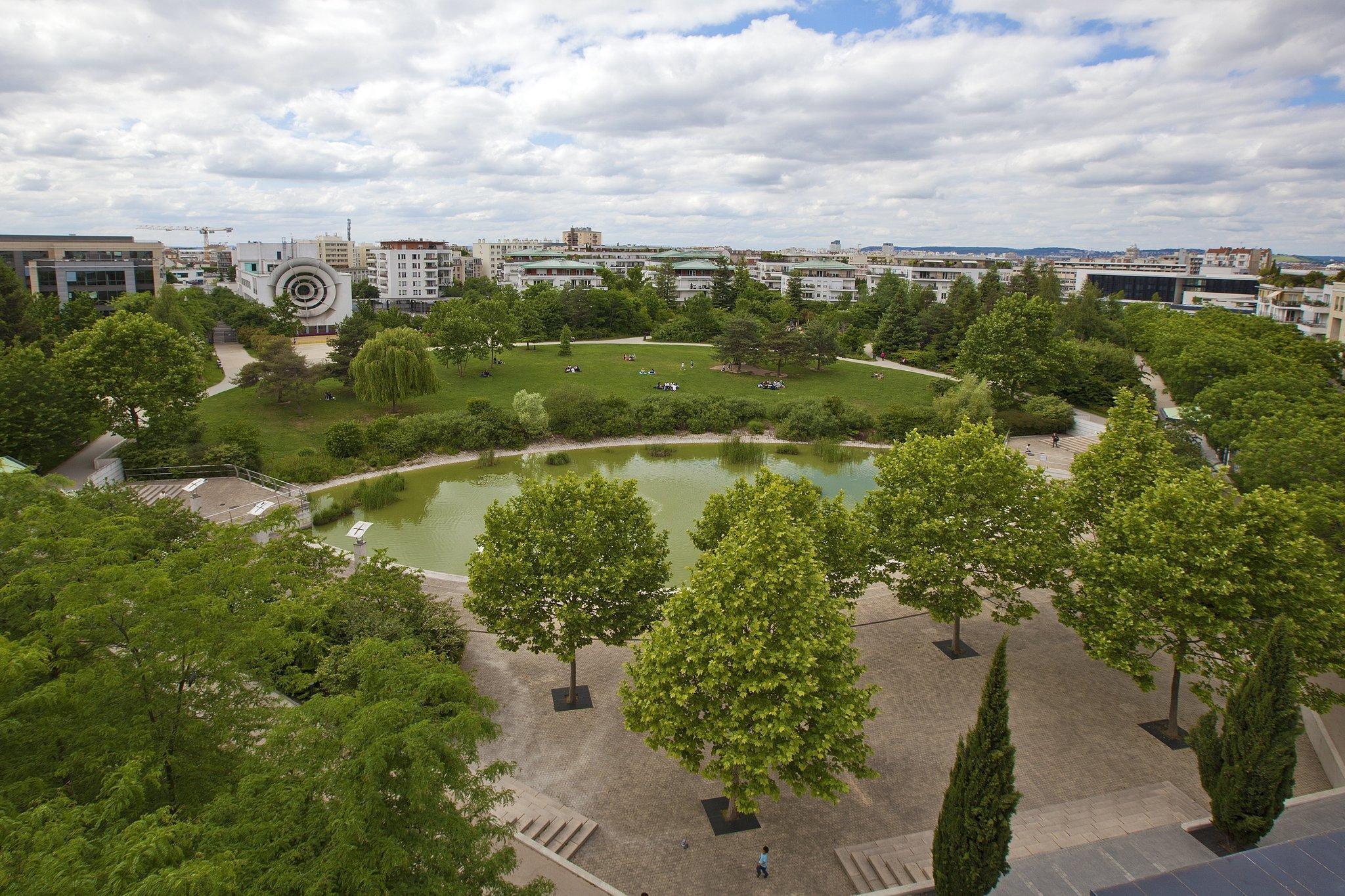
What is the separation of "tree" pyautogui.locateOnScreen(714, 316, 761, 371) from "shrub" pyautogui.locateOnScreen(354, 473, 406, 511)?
1141 inches

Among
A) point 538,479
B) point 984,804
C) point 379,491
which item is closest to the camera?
point 984,804

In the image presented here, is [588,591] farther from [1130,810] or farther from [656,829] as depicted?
[1130,810]

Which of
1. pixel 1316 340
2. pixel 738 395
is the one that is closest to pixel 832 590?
pixel 738 395

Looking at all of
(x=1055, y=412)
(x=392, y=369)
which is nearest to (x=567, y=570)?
(x=392, y=369)

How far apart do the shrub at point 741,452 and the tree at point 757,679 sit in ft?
74.2

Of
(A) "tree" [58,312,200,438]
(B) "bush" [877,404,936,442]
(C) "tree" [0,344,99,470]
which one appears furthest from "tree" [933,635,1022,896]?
(A) "tree" [58,312,200,438]

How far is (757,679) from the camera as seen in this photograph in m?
11.0

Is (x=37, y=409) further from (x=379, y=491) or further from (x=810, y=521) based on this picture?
(x=810, y=521)

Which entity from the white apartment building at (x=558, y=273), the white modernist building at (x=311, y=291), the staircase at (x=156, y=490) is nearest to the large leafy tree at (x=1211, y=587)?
the staircase at (x=156, y=490)

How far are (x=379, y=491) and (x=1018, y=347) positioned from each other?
1323 inches

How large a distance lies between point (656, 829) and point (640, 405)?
28461 millimetres

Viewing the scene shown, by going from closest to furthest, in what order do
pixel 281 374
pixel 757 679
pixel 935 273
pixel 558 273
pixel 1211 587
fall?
pixel 757 679 < pixel 1211 587 < pixel 281 374 < pixel 558 273 < pixel 935 273

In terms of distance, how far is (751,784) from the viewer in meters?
10.8

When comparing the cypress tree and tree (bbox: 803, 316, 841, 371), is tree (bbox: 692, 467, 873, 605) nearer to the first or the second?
the cypress tree
